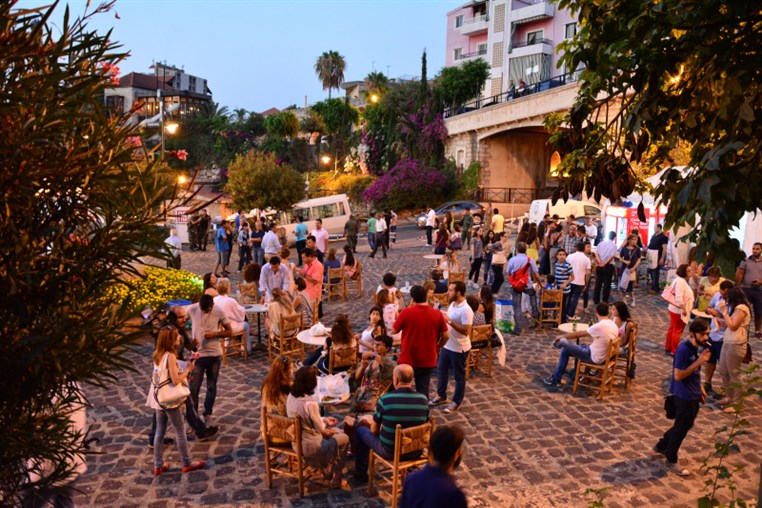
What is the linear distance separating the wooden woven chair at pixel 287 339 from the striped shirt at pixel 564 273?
5.53 m

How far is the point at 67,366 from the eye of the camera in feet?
6.94

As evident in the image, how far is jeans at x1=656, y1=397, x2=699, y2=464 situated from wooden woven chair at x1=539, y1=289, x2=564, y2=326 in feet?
17.1

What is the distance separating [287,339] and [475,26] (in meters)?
48.6

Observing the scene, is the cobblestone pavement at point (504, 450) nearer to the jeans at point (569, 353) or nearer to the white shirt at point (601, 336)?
the jeans at point (569, 353)

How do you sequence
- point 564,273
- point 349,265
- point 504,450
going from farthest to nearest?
point 349,265 → point 564,273 → point 504,450

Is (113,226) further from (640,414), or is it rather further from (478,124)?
(478,124)

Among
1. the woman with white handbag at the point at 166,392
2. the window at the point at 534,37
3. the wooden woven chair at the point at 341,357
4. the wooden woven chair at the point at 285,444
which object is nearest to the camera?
the wooden woven chair at the point at 285,444

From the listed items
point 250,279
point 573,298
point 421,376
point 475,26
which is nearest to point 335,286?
point 250,279

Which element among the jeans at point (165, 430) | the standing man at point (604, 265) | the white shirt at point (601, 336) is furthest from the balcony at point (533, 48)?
the jeans at point (165, 430)

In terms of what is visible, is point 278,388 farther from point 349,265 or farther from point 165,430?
point 349,265

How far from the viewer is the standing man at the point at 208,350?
7004 millimetres

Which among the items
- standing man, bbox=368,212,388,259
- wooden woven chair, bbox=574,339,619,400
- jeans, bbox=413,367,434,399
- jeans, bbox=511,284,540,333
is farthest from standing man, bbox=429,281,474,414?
standing man, bbox=368,212,388,259

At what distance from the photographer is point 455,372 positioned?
7.78 metres

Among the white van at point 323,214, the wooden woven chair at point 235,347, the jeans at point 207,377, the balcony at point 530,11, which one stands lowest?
the wooden woven chair at point 235,347
